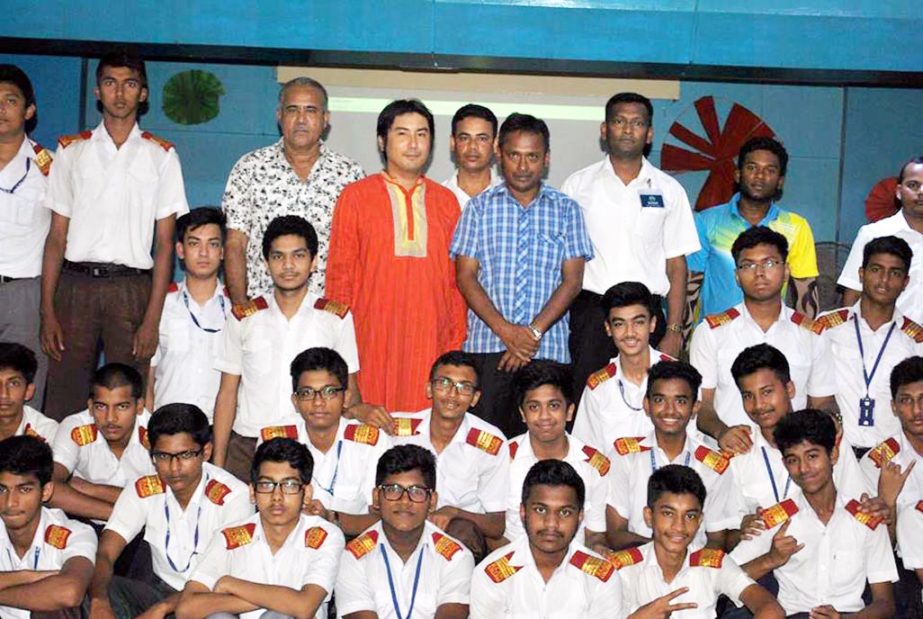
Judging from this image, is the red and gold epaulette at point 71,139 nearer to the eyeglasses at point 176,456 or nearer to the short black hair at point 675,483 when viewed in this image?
the eyeglasses at point 176,456

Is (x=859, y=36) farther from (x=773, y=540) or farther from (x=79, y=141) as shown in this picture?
(x=79, y=141)

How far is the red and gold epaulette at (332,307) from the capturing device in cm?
591

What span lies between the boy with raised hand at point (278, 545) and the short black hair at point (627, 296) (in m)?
1.59

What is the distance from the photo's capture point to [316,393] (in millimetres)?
5523

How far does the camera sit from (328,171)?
6.41 metres

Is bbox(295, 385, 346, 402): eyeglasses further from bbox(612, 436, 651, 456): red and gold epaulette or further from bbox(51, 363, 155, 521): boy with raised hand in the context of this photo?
bbox(612, 436, 651, 456): red and gold epaulette

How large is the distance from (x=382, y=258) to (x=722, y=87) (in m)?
3.01

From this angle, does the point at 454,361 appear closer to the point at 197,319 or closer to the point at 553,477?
the point at 553,477

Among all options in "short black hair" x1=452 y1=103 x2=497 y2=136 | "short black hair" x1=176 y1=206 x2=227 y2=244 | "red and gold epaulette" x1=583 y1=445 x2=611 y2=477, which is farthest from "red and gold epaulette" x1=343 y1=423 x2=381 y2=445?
"short black hair" x1=452 y1=103 x2=497 y2=136

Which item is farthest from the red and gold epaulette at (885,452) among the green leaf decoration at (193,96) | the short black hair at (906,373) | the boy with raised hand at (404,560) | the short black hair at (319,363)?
the green leaf decoration at (193,96)

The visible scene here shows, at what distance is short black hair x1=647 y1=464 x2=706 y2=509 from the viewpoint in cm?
506

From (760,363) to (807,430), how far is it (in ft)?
1.65

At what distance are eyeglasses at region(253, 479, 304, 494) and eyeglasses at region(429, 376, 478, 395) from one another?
78cm

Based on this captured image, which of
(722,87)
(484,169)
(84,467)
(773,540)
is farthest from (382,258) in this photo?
(722,87)
